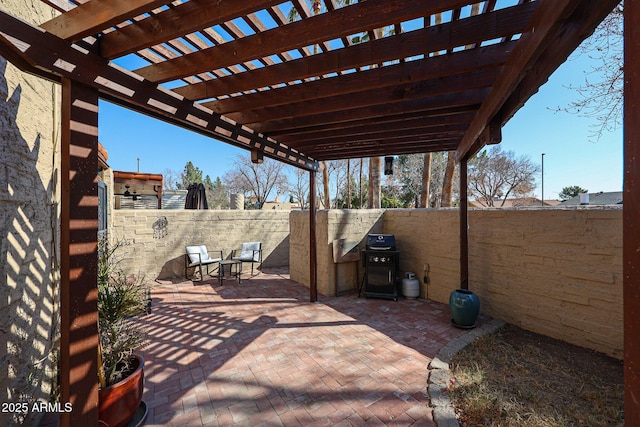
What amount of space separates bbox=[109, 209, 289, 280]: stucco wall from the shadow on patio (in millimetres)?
1744

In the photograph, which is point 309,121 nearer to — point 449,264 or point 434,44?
point 434,44

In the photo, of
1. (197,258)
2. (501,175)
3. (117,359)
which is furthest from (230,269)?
(501,175)

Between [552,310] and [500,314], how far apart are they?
0.66 meters

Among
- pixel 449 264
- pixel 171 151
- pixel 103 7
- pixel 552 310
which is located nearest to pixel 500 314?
pixel 552 310

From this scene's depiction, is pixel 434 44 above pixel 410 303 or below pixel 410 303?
above

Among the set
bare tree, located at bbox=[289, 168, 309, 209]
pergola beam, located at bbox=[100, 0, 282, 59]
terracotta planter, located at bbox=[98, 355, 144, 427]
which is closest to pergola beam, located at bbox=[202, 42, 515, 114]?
pergola beam, located at bbox=[100, 0, 282, 59]

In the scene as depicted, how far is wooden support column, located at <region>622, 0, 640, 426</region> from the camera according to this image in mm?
785

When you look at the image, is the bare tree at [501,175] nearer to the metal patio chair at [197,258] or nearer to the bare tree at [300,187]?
the bare tree at [300,187]

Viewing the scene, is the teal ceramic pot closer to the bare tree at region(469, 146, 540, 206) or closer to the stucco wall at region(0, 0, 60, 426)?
the stucco wall at region(0, 0, 60, 426)

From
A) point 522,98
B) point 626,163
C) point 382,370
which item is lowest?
point 382,370

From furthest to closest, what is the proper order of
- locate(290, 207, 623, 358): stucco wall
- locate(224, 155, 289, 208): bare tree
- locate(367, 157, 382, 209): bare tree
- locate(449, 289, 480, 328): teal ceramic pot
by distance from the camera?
locate(224, 155, 289, 208): bare tree < locate(367, 157, 382, 209): bare tree < locate(449, 289, 480, 328): teal ceramic pot < locate(290, 207, 623, 358): stucco wall

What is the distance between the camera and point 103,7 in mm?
1350

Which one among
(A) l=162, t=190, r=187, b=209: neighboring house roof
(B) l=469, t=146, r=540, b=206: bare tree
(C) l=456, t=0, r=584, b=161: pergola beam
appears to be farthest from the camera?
(B) l=469, t=146, r=540, b=206: bare tree

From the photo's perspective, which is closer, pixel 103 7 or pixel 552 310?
pixel 103 7
